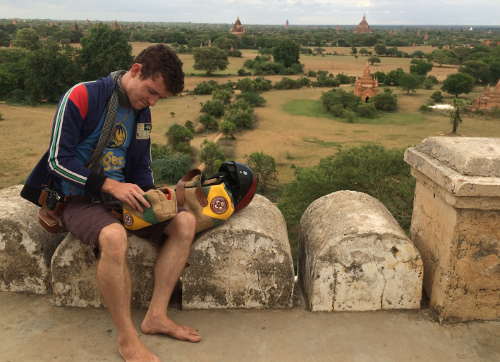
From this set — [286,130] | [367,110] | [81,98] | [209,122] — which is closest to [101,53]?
[209,122]

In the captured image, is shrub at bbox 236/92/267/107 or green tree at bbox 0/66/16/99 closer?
green tree at bbox 0/66/16/99

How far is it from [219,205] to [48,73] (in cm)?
2939

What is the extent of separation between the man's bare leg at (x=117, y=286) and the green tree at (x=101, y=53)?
32.9 m

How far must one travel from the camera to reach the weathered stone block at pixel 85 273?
2.56 metres

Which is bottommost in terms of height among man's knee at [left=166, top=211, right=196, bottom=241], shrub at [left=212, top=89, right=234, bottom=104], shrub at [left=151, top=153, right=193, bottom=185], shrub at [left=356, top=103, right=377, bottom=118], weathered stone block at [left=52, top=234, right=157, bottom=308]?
shrub at [left=151, top=153, right=193, bottom=185]

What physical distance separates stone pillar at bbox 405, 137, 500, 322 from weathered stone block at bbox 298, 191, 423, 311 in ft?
0.49

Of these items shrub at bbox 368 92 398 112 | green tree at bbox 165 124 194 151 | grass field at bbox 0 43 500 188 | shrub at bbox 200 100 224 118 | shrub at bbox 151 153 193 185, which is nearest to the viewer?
shrub at bbox 151 153 193 185

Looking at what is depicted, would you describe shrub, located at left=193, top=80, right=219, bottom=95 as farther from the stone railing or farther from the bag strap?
the bag strap

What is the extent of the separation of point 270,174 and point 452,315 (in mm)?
13914

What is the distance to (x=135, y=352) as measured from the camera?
2154mm

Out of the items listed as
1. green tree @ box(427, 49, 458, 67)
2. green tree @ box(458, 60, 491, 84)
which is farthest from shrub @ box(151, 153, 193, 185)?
green tree @ box(427, 49, 458, 67)

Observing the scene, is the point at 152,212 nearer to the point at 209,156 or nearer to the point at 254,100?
the point at 209,156

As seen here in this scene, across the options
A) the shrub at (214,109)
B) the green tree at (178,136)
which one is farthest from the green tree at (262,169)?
the shrub at (214,109)

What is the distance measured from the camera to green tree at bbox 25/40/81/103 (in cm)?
2859
